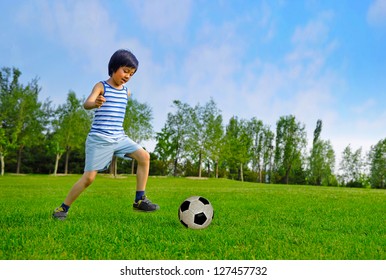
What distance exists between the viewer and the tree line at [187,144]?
34.2m

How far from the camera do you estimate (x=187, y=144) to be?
36344 millimetres

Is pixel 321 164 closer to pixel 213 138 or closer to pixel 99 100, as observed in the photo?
pixel 213 138

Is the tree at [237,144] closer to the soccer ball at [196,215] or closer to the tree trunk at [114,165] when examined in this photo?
the tree trunk at [114,165]

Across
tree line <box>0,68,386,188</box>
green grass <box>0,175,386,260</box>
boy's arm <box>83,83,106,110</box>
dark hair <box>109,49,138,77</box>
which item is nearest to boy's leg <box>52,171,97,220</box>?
green grass <box>0,175,386,260</box>

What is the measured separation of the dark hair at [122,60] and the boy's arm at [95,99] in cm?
33

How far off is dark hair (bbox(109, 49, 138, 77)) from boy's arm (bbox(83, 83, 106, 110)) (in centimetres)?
33

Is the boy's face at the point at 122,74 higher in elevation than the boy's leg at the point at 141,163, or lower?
higher

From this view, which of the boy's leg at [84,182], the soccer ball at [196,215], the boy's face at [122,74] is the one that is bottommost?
the soccer ball at [196,215]

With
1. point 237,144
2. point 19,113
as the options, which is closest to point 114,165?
point 19,113

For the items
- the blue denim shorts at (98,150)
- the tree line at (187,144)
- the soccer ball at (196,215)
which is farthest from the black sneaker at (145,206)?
the tree line at (187,144)

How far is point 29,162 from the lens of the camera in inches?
1806
